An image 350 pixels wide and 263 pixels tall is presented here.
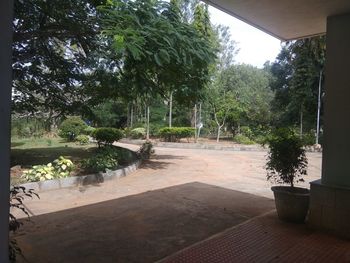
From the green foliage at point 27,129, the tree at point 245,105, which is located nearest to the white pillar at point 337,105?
the green foliage at point 27,129

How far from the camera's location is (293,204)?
4.89 metres

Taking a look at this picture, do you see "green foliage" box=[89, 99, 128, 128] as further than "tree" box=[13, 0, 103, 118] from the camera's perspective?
Yes

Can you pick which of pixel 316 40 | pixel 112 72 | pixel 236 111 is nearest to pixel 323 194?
pixel 316 40

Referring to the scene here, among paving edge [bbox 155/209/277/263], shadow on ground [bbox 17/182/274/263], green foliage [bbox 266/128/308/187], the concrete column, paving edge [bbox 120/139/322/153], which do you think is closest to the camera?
paving edge [bbox 155/209/277/263]

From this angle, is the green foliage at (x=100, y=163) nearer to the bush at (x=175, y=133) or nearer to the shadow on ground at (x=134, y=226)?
the shadow on ground at (x=134, y=226)

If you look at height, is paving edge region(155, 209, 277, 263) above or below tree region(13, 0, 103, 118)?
below

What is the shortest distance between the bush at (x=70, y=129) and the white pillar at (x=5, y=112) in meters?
17.8

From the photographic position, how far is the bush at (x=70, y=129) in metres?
19.0

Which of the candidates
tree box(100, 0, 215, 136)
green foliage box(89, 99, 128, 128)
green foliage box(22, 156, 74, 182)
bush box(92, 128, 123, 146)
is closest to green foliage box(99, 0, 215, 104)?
tree box(100, 0, 215, 136)

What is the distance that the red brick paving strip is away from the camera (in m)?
3.68

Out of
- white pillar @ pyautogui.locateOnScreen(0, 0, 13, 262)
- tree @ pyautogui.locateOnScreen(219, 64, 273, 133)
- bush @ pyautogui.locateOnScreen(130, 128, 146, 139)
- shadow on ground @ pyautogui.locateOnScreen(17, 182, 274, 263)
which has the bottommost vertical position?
shadow on ground @ pyautogui.locateOnScreen(17, 182, 274, 263)

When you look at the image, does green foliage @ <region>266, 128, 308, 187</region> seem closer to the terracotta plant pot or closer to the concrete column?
the terracotta plant pot

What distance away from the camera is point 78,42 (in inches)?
378

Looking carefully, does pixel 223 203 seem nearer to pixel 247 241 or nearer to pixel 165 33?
pixel 247 241
